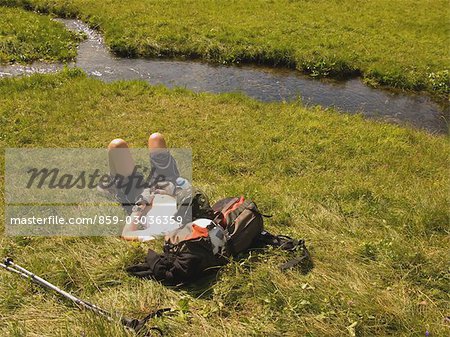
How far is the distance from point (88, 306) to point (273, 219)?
10.1 feet

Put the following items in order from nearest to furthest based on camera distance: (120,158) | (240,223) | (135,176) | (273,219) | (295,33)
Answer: (240,223)
(273,219)
(120,158)
(135,176)
(295,33)

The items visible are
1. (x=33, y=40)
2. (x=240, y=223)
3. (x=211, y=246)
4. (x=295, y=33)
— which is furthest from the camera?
(x=295, y=33)

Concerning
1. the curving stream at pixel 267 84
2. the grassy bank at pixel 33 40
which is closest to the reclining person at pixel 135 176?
the curving stream at pixel 267 84

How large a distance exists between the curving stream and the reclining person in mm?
6181

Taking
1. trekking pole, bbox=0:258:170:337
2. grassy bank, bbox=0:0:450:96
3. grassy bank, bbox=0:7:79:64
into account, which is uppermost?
grassy bank, bbox=0:0:450:96

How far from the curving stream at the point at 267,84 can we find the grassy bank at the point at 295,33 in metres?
0.60

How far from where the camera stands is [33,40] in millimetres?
14844

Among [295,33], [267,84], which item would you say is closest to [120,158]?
[267,84]

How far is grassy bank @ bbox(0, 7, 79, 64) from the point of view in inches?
555

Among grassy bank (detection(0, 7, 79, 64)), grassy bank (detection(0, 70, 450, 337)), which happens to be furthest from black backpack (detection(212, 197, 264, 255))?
grassy bank (detection(0, 7, 79, 64))

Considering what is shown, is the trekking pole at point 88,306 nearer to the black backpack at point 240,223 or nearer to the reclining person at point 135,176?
the black backpack at point 240,223

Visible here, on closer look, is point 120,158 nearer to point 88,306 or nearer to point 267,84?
point 88,306

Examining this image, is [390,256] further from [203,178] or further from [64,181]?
[64,181]

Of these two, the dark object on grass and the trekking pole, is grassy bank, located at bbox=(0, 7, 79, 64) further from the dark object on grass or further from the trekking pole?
the dark object on grass
